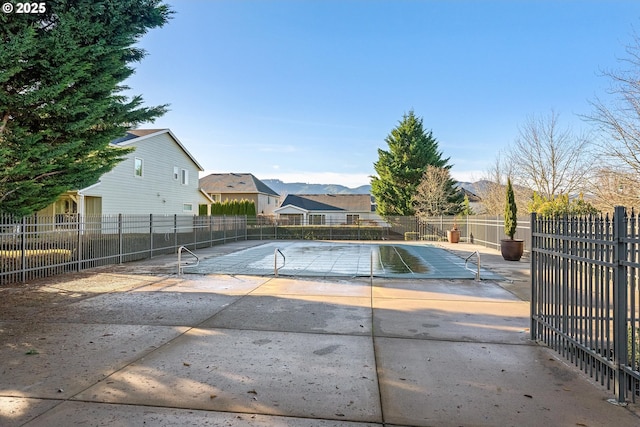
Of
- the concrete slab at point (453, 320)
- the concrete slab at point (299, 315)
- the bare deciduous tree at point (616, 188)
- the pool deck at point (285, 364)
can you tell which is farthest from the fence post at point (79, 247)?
the bare deciduous tree at point (616, 188)

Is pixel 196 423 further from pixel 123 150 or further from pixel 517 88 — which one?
pixel 517 88

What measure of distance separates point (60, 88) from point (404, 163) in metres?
29.1

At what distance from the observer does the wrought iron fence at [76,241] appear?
901 cm

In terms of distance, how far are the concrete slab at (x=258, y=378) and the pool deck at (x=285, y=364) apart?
0.06 ft

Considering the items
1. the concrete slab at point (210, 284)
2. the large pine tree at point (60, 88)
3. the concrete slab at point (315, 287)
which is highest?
the large pine tree at point (60, 88)

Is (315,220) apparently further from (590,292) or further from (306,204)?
(590,292)

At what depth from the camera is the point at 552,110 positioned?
20.3m

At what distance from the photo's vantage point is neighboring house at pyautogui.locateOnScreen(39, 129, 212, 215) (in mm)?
18734

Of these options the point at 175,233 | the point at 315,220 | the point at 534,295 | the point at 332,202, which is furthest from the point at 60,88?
the point at 332,202

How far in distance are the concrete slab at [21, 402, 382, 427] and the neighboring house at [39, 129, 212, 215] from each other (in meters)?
15.4

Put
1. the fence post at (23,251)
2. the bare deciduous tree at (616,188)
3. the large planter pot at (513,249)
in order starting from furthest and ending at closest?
the large planter pot at (513,249) → the bare deciduous tree at (616,188) → the fence post at (23,251)

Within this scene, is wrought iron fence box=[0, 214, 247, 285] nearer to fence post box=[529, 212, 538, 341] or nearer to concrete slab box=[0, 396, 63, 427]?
concrete slab box=[0, 396, 63, 427]

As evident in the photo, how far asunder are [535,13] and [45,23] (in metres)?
12.7

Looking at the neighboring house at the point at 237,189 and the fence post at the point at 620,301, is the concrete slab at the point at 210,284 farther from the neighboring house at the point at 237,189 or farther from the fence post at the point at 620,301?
the neighboring house at the point at 237,189
